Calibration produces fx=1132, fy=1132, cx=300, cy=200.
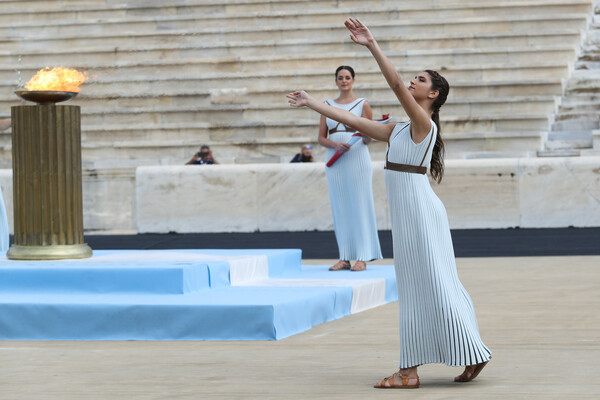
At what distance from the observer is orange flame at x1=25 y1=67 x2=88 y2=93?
9.06 metres

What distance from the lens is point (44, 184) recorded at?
8938 millimetres

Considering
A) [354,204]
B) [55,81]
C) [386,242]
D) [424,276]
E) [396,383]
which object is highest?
[55,81]

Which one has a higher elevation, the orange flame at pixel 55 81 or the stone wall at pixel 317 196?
the orange flame at pixel 55 81

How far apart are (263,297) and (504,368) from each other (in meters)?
2.16

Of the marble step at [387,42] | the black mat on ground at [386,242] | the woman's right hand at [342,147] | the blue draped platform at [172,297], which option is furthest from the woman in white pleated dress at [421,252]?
the marble step at [387,42]

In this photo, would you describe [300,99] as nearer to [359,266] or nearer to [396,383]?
[396,383]

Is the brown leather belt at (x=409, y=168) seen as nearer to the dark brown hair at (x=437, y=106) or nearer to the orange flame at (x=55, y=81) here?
the dark brown hair at (x=437, y=106)

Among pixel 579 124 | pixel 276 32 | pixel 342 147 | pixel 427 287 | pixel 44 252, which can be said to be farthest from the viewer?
pixel 276 32

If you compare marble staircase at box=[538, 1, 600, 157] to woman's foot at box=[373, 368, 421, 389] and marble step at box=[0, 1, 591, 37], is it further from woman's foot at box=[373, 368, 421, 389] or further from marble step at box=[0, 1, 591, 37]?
woman's foot at box=[373, 368, 421, 389]

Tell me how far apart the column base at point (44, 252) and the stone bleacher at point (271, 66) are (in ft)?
31.0

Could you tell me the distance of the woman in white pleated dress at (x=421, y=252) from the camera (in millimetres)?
5309

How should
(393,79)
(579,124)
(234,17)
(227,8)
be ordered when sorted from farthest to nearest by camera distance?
(227,8) < (234,17) < (579,124) < (393,79)

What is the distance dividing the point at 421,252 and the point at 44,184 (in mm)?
4373

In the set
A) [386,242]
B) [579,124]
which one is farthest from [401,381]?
[579,124]
